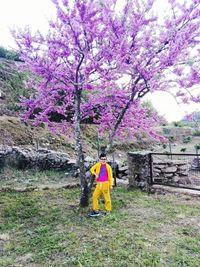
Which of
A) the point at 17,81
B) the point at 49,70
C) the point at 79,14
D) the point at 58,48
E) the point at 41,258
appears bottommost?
the point at 41,258

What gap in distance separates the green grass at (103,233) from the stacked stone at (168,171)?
68.0 inches

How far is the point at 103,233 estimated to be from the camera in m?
4.07

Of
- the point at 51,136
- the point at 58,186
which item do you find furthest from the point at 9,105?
the point at 58,186

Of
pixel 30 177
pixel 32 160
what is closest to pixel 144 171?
pixel 30 177

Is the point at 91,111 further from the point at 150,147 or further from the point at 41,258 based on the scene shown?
the point at 150,147

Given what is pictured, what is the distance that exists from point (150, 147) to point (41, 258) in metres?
12.7

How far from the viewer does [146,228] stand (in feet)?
13.9

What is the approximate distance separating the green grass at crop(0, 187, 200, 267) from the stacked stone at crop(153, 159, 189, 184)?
1728mm

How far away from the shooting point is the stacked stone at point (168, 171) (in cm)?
784

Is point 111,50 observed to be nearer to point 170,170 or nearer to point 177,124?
point 170,170

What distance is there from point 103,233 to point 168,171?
14.1 feet

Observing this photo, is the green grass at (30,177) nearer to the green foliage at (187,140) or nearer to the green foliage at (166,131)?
the green foliage at (187,140)

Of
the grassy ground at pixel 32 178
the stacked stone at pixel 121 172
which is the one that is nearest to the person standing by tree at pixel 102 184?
the grassy ground at pixel 32 178

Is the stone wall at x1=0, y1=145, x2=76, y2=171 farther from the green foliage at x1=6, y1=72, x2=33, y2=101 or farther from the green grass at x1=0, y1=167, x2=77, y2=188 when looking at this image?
the green foliage at x1=6, y1=72, x2=33, y2=101
